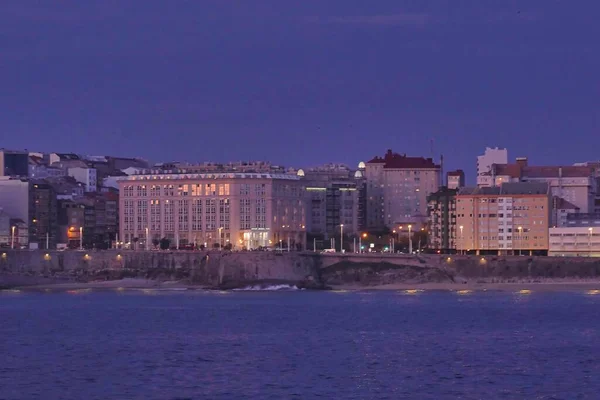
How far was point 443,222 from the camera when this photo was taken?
14950cm

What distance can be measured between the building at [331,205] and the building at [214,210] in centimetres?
1179

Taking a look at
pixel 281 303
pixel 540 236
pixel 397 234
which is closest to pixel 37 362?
pixel 281 303

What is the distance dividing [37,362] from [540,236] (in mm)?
91004

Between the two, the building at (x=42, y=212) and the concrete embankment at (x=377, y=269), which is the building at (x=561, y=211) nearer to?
the concrete embankment at (x=377, y=269)

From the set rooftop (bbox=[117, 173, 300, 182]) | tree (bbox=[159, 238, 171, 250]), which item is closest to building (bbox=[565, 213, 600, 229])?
rooftop (bbox=[117, 173, 300, 182])

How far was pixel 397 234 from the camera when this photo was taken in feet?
580

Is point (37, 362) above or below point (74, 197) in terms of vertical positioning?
below

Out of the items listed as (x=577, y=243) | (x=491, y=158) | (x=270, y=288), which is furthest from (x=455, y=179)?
(x=270, y=288)

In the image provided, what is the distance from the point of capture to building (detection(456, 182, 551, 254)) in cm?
14388

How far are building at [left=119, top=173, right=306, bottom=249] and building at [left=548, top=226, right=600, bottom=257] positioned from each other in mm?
31795

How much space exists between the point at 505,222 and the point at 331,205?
152ft

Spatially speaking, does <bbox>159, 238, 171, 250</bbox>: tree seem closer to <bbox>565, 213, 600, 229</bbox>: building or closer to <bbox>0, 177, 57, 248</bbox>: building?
<bbox>0, 177, 57, 248</bbox>: building

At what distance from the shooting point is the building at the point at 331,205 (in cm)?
18350

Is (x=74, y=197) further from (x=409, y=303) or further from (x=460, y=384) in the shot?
(x=460, y=384)
